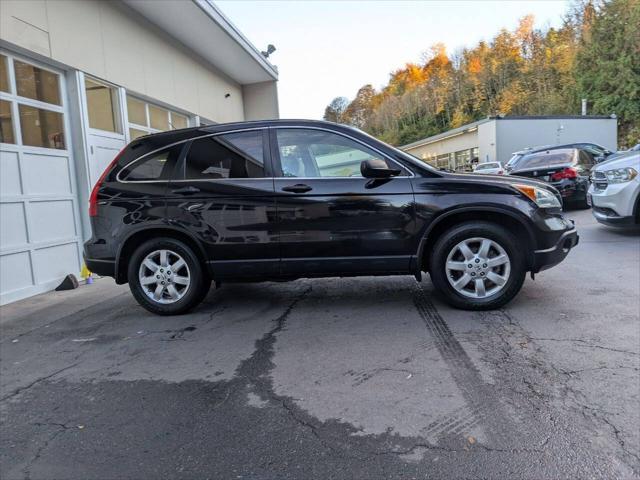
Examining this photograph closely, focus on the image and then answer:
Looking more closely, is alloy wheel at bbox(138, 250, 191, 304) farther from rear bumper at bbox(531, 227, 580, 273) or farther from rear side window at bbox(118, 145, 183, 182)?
rear bumper at bbox(531, 227, 580, 273)

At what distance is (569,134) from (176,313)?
28879 mm

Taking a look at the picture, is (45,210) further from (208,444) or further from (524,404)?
(524,404)

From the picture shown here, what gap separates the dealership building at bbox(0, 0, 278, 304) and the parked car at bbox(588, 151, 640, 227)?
858 centimetres

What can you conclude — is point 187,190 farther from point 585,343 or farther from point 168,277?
point 585,343

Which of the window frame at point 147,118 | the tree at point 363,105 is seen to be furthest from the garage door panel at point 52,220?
the tree at point 363,105

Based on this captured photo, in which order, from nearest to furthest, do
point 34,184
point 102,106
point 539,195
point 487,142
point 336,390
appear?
1. point 336,390
2. point 539,195
3. point 34,184
4. point 102,106
5. point 487,142

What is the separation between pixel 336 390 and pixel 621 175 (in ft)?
22.7

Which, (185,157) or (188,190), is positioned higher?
(185,157)

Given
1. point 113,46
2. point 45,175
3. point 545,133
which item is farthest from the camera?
point 545,133

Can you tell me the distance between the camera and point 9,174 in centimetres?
647

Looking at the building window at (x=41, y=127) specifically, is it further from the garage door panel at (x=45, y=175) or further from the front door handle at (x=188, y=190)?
the front door handle at (x=188, y=190)

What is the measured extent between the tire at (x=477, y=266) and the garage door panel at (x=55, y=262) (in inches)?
230

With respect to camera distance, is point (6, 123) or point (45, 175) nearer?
point (6, 123)

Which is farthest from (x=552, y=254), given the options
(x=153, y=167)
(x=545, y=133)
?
(x=545, y=133)
